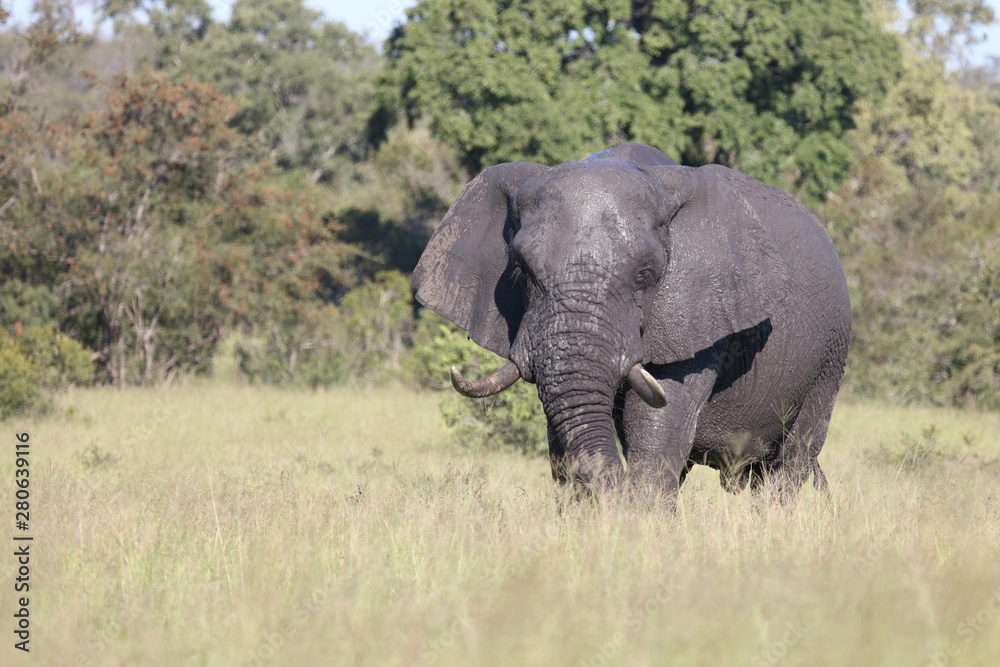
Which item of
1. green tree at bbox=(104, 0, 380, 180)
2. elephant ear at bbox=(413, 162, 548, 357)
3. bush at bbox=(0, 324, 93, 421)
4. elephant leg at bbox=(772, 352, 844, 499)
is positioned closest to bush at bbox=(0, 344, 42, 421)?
bush at bbox=(0, 324, 93, 421)

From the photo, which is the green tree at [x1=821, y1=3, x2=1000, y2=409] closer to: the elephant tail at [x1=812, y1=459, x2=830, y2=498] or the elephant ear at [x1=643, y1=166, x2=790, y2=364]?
the elephant tail at [x1=812, y1=459, x2=830, y2=498]

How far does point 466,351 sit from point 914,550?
8057 mm

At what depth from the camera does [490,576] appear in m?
4.82

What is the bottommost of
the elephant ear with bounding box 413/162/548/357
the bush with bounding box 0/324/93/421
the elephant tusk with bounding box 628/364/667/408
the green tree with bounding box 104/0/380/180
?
the bush with bounding box 0/324/93/421

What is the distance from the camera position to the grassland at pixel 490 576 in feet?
12.5

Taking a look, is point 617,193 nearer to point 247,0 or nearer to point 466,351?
point 466,351

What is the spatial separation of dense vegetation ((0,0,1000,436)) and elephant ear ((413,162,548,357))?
5.17m

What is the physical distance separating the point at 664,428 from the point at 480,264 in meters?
1.47

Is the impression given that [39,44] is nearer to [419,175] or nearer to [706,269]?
[706,269]

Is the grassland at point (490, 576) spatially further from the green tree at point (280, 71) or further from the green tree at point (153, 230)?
the green tree at point (280, 71)

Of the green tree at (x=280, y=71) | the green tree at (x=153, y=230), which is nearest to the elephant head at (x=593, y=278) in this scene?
the green tree at (x=153, y=230)

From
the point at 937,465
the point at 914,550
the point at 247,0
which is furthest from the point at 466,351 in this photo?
the point at 247,0

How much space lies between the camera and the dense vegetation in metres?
16.6

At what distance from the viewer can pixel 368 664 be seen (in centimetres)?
366
